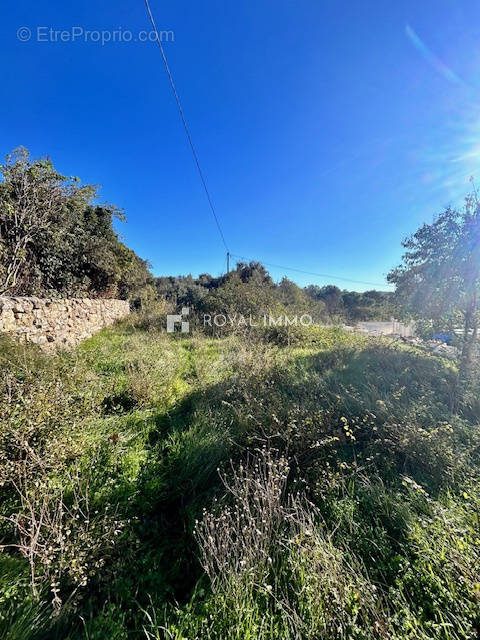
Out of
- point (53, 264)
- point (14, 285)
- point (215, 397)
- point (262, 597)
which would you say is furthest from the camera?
point (53, 264)

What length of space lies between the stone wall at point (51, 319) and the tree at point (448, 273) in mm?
8840

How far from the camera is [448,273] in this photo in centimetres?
529

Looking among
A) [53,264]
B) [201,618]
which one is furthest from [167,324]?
[201,618]

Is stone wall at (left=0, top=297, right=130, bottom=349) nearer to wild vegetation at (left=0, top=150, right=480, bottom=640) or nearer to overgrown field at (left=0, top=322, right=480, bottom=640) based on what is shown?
wild vegetation at (left=0, top=150, right=480, bottom=640)

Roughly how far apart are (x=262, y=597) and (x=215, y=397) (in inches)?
94.0

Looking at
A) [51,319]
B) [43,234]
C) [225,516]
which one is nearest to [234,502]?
[225,516]

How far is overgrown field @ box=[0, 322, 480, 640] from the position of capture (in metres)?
1.17

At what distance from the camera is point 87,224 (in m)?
8.27

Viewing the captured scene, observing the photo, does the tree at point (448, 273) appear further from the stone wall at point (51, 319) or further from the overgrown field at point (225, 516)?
the stone wall at point (51, 319)

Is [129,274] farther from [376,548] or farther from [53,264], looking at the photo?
[376,548]

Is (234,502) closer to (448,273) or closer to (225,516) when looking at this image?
(225,516)

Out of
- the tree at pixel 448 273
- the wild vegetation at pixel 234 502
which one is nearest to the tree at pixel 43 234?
the wild vegetation at pixel 234 502

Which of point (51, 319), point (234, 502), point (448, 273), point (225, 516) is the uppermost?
point (448, 273)

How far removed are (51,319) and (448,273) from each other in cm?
988
